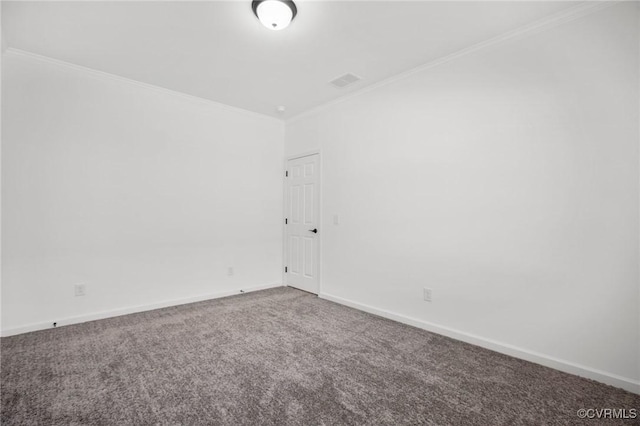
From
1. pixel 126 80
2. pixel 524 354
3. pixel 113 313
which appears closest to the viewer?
pixel 524 354

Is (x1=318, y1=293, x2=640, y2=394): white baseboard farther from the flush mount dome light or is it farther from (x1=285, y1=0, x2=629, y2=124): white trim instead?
the flush mount dome light

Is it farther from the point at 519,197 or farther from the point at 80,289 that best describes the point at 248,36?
the point at 80,289

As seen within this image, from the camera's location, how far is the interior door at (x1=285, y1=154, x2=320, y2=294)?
4.50 m

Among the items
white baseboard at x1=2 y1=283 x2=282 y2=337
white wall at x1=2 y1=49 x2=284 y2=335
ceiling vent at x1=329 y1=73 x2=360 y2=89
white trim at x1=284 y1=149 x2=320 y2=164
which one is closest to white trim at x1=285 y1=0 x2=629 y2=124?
ceiling vent at x1=329 y1=73 x2=360 y2=89

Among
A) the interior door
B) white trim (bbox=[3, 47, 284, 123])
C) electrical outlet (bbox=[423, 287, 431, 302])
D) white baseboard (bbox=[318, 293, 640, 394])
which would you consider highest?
white trim (bbox=[3, 47, 284, 123])

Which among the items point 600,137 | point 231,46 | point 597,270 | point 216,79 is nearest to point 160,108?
point 216,79

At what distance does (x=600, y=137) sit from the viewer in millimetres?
2174

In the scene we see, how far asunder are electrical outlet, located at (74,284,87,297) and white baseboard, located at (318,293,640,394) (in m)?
3.33

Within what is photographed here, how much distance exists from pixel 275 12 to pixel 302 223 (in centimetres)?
303

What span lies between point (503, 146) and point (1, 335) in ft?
16.7

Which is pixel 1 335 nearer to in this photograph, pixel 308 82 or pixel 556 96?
pixel 308 82

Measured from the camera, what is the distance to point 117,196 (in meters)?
3.50

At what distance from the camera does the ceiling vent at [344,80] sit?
11.3 feet

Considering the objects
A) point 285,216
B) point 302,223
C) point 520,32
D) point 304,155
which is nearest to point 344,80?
point 304,155
